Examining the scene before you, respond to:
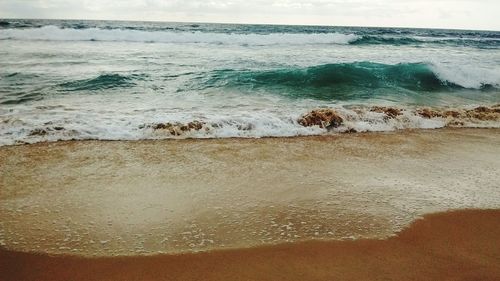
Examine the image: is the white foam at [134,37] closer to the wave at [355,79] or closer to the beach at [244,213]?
the wave at [355,79]

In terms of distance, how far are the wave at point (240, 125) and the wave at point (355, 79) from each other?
10.2 feet

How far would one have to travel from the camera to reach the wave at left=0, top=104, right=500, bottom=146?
18.8 ft

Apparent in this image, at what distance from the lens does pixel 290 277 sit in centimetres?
260

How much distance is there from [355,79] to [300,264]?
10954mm

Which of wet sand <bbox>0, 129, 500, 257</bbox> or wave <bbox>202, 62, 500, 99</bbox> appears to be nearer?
wet sand <bbox>0, 129, 500, 257</bbox>

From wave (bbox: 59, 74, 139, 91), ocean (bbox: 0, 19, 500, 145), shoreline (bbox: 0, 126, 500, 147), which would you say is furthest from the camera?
wave (bbox: 59, 74, 139, 91)

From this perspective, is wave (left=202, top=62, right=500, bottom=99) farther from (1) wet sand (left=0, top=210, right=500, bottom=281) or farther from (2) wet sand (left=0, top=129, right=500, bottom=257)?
(1) wet sand (left=0, top=210, right=500, bottom=281)

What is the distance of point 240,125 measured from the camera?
6402 millimetres

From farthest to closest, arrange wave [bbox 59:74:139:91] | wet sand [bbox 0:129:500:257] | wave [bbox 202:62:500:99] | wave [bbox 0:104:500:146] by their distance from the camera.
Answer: wave [bbox 202:62:500:99], wave [bbox 59:74:139:91], wave [bbox 0:104:500:146], wet sand [bbox 0:129:500:257]

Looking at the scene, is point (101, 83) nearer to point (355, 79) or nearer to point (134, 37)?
point (355, 79)

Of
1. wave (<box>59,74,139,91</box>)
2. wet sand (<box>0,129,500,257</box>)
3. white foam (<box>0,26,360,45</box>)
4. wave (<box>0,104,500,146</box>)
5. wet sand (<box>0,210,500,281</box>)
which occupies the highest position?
white foam (<box>0,26,360,45</box>)

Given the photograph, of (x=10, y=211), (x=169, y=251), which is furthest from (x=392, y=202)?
(x=10, y=211)

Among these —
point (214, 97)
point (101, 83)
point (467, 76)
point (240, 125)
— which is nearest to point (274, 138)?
point (240, 125)

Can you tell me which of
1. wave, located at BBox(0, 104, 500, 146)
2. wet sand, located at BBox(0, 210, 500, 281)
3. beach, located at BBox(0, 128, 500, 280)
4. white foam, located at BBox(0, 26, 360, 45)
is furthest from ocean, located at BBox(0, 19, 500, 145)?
white foam, located at BBox(0, 26, 360, 45)
